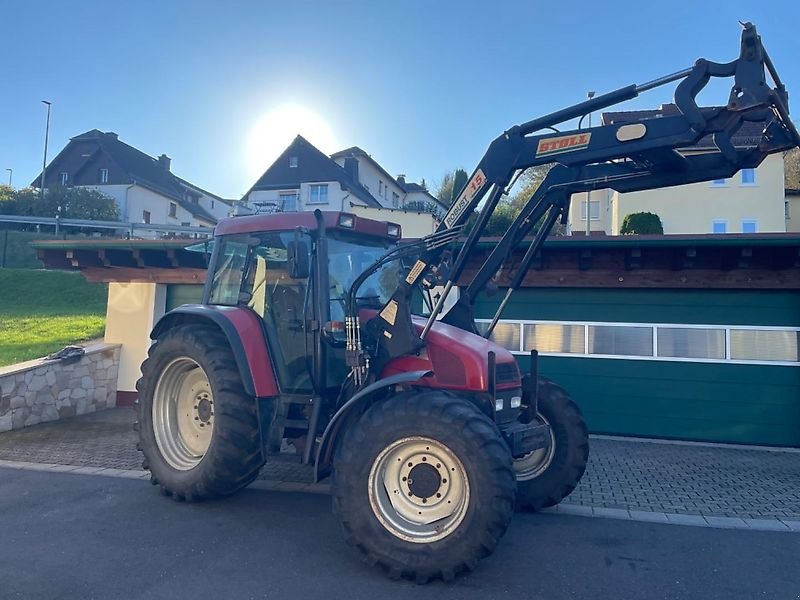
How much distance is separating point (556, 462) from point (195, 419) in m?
3.42

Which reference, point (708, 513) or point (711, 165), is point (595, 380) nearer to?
point (708, 513)

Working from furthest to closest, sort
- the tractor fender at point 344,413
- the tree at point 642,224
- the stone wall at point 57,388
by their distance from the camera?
the tree at point 642,224
the stone wall at point 57,388
the tractor fender at point 344,413

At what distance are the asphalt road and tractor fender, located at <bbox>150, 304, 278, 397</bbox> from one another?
3.71 feet

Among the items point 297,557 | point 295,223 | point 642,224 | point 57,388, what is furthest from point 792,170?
point 297,557

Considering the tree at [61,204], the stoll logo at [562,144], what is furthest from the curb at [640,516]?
the tree at [61,204]

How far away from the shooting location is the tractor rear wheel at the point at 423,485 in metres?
3.74

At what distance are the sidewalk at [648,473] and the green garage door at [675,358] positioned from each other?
0.42 m

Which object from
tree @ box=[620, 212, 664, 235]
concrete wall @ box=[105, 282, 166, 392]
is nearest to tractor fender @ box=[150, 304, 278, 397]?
concrete wall @ box=[105, 282, 166, 392]

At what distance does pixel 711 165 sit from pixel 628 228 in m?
14.8

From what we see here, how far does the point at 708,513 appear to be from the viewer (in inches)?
219

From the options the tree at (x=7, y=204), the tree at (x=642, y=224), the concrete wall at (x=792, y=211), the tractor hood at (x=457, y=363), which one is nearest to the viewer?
the tractor hood at (x=457, y=363)

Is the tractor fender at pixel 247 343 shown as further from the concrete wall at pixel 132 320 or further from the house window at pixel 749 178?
the house window at pixel 749 178

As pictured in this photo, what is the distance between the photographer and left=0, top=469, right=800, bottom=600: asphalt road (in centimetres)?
378

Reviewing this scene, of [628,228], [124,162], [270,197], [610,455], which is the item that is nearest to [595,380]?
[610,455]
